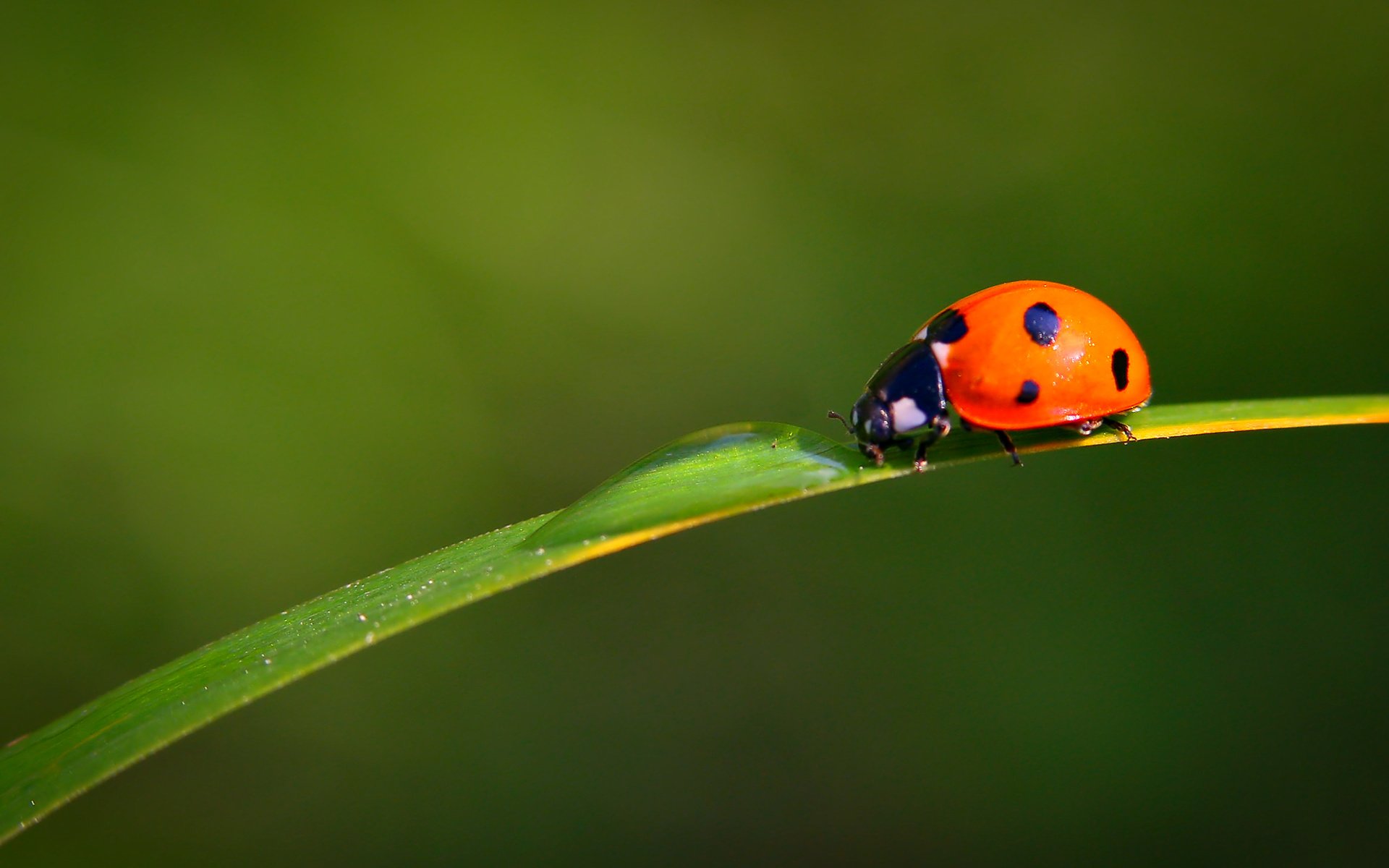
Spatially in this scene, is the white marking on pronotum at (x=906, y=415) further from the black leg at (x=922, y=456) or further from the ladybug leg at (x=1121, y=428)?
the ladybug leg at (x=1121, y=428)

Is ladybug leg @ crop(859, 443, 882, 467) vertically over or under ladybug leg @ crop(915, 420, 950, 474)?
over

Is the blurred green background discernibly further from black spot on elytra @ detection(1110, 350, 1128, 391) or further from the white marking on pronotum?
the white marking on pronotum

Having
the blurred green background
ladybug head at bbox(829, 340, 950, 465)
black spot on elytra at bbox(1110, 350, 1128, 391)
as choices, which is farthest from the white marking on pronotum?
the blurred green background

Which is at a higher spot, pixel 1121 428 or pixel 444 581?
pixel 444 581

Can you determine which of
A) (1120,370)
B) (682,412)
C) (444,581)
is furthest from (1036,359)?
(682,412)

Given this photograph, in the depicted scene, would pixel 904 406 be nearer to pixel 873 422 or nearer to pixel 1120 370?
pixel 873 422

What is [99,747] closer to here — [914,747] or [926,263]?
[914,747]
